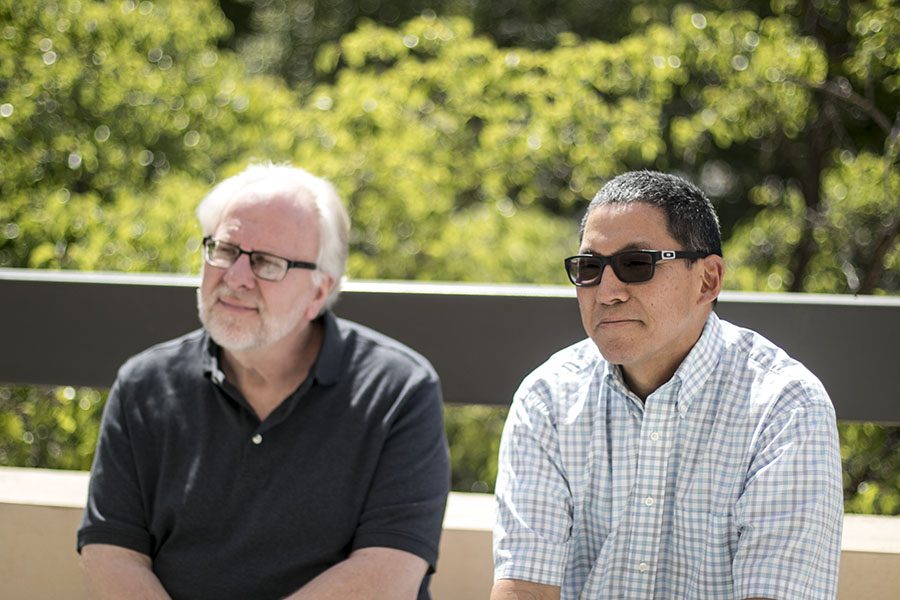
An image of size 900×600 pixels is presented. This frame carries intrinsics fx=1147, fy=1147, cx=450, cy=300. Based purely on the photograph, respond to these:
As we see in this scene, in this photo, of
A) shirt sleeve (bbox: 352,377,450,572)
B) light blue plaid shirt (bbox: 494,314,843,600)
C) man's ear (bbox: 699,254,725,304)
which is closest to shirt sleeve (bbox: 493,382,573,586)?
light blue plaid shirt (bbox: 494,314,843,600)

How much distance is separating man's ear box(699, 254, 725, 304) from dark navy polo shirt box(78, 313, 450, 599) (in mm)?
646

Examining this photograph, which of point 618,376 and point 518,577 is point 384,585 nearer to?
point 518,577

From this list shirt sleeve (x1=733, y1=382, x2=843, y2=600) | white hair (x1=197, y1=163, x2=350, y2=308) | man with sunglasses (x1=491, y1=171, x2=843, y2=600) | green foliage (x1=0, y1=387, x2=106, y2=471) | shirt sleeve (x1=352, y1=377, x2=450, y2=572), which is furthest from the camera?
green foliage (x1=0, y1=387, x2=106, y2=471)

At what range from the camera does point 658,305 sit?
2.07 m

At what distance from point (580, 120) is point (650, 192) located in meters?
3.25

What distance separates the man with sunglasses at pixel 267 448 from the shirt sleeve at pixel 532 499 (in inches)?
10.6

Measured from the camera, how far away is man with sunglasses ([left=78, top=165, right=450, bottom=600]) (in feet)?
7.77

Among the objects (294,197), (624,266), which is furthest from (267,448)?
(624,266)

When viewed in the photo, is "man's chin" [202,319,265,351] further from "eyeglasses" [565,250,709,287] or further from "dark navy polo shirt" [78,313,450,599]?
"eyeglasses" [565,250,709,287]

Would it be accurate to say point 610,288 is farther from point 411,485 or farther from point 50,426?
point 50,426

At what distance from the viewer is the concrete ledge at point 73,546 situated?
8.66 ft

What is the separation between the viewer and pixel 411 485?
2363 millimetres

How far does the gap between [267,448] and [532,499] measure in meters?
0.62

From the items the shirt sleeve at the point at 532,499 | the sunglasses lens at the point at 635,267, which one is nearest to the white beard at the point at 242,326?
the shirt sleeve at the point at 532,499
